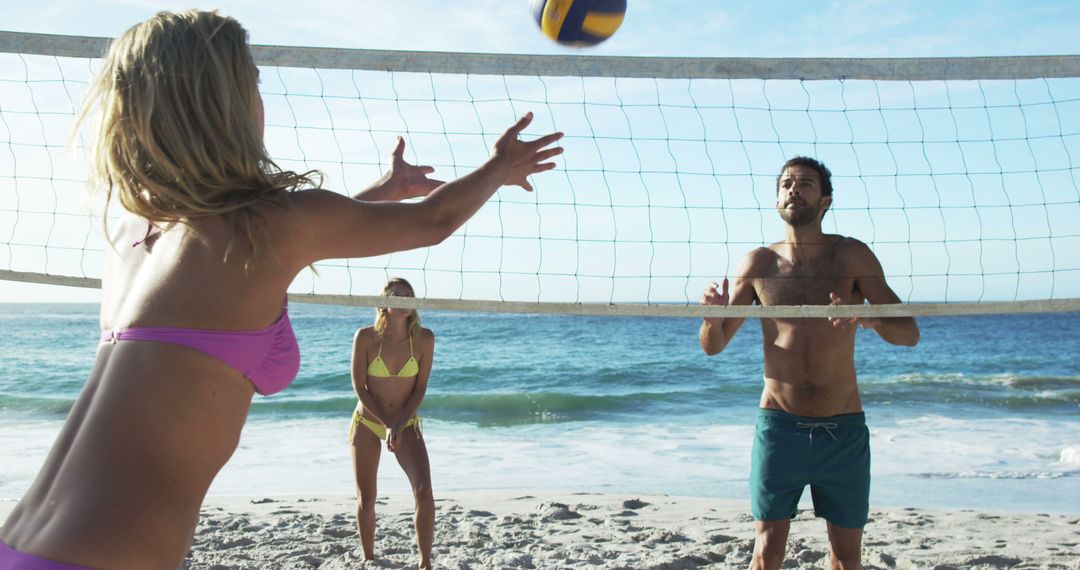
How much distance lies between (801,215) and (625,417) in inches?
379

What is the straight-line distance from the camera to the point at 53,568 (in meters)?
1.36

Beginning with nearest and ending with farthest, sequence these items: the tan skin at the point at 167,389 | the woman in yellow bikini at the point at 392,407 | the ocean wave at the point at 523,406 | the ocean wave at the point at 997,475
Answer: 1. the tan skin at the point at 167,389
2. the woman in yellow bikini at the point at 392,407
3. the ocean wave at the point at 997,475
4. the ocean wave at the point at 523,406

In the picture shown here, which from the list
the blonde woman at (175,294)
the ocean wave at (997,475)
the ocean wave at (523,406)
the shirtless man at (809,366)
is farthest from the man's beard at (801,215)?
the ocean wave at (523,406)

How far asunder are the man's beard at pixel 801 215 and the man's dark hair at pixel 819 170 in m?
0.10

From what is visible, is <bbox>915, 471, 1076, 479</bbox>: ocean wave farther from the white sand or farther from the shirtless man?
the shirtless man

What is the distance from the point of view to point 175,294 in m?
1.51

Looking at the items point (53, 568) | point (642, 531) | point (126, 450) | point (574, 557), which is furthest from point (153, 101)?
point (642, 531)

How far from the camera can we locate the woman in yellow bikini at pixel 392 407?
17.6 feet

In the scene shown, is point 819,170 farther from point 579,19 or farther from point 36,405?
point 36,405

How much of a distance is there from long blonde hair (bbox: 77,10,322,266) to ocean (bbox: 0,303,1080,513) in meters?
7.19

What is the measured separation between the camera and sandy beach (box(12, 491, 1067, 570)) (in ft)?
18.6

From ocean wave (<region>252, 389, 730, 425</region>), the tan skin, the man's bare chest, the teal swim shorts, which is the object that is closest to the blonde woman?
the tan skin

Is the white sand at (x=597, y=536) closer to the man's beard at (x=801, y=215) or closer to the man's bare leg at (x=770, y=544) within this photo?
the man's bare leg at (x=770, y=544)

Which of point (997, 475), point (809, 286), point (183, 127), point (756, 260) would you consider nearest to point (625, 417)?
point (997, 475)
